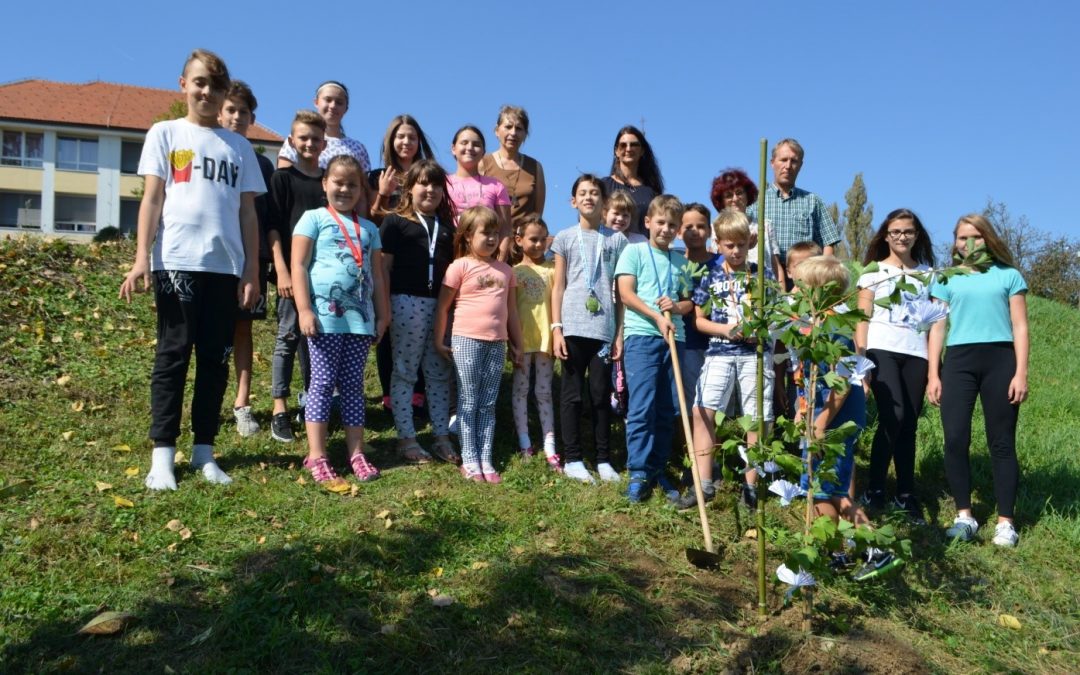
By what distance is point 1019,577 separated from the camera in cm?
478

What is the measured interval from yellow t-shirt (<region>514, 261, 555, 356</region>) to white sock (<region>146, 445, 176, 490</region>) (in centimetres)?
242

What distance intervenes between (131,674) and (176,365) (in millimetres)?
1873

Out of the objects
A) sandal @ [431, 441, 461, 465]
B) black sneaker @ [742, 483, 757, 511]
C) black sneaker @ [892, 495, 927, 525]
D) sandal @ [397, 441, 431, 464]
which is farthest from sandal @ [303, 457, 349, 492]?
black sneaker @ [892, 495, 927, 525]

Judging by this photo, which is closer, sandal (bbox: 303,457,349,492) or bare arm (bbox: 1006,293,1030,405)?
sandal (bbox: 303,457,349,492)

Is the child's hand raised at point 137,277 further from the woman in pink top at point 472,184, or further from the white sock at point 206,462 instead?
the woman in pink top at point 472,184

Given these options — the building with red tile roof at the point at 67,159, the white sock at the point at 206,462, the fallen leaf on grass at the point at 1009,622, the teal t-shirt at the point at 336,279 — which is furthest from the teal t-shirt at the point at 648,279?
the building with red tile roof at the point at 67,159

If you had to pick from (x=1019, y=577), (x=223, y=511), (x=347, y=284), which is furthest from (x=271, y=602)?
(x=1019, y=577)

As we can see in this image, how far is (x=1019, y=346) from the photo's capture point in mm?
5234

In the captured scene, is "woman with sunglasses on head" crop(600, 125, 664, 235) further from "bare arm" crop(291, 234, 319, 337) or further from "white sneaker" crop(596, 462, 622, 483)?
"bare arm" crop(291, 234, 319, 337)

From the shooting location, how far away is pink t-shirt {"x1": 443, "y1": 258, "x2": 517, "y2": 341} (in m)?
5.34

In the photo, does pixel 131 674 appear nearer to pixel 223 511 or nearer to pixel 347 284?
pixel 223 511

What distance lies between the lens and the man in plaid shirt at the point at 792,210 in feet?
20.2

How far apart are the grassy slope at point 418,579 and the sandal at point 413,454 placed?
83 mm

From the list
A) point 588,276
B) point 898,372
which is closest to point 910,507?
point 898,372
